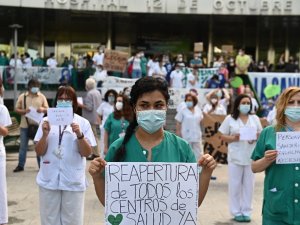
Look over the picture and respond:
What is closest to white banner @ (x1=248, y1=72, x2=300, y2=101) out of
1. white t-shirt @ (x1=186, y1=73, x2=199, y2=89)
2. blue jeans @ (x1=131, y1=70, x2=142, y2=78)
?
white t-shirt @ (x1=186, y1=73, x2=199, y2=89)

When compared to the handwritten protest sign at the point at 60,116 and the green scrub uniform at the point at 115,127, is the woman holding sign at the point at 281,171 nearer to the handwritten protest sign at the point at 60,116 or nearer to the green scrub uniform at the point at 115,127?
the handwritten protest sign at the point at 60,116

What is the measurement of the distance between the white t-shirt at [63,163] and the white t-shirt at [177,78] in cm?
1686

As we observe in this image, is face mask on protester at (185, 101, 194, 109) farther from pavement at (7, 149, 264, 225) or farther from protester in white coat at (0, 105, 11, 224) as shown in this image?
protester in white coat at (0, 105, 11, 224)

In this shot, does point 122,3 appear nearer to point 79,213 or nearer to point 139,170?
point 79,213

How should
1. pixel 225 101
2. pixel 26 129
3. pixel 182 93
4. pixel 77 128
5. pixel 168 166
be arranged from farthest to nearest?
pixel 182 93, pixel 225 101, pixel 26 129, pixel 77 128, pixel 168 166

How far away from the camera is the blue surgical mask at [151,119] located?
3.30 metres

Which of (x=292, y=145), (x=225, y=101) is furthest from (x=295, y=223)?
(x=225, y=101)

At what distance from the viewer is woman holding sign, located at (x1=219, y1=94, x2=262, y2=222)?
26.1ft

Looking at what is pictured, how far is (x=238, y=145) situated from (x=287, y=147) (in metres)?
3.82

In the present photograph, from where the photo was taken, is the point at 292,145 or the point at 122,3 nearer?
the point at 292,145

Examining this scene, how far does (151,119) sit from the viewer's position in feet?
10.8

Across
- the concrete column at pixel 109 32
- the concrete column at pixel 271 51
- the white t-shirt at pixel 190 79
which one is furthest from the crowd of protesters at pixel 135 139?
the concrete column at pixel 271 51

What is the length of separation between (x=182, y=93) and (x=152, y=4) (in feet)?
31.1

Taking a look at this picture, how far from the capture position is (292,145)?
4324 millimetres
